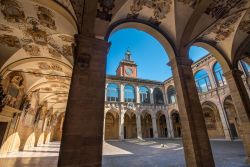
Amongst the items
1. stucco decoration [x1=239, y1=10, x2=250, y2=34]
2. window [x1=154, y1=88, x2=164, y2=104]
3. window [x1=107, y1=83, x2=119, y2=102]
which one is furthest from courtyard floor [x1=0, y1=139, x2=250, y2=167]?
window [x1=154, y1=88, x2=164, y2=104]

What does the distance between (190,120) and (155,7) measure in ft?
13.2

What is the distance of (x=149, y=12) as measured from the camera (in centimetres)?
486

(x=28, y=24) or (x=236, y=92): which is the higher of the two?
(x=28, y=24)

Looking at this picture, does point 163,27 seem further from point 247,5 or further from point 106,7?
point 247,5

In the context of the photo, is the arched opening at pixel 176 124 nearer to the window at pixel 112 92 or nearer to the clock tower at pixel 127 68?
the window at pixel 112 92

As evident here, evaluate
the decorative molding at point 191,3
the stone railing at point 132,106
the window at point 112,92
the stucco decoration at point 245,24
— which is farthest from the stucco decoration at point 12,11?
the window at point 112,92

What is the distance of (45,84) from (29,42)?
18.0ft

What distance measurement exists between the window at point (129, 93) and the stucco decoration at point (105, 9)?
19.3 m

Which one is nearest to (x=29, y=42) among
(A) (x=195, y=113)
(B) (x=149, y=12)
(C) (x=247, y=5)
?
(B) (x=149, y=12)

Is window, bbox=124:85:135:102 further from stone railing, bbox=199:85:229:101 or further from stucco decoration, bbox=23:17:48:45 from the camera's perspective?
stucco decoration, bbox=23:17:48:45

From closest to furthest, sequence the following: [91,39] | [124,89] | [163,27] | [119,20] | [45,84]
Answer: [91,39] → [119,20] → [163,27] → [45,84] → [124,89]

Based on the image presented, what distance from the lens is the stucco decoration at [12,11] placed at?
423 centimetres

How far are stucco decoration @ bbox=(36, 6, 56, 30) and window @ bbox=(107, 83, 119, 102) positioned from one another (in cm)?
1703

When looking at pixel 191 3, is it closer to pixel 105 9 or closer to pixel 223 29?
pixel 223 29
